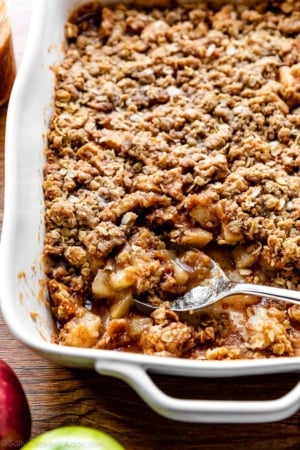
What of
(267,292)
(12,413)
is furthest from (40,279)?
(267,292)

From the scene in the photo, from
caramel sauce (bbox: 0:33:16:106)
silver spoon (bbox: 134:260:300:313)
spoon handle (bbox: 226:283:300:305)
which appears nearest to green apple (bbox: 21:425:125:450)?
silver spoon (bbox: 134:260:300:313)

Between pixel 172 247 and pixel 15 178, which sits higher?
pixel 15 178

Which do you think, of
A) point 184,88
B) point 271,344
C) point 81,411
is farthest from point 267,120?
point 81,411

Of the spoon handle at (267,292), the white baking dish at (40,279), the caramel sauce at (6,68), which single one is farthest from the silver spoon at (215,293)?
the caramel sauce at (6,68)

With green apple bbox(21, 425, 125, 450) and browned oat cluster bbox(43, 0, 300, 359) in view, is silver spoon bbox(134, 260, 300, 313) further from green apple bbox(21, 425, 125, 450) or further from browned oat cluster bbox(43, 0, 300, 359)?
green apple bbox(21, 425, 125, 450)

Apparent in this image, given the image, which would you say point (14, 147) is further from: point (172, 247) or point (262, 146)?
point (262, 146)
